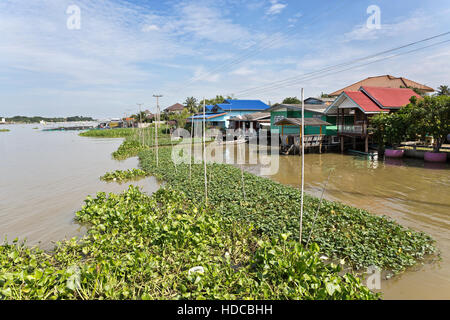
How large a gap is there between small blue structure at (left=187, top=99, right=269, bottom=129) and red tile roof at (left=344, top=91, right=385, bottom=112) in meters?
16.8

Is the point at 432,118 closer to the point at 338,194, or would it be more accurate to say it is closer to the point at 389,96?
the point at 389,96

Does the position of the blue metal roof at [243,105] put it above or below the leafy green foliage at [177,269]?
above

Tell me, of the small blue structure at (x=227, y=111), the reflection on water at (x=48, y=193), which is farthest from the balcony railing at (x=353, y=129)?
the small blue structure at (x=227, y=111)

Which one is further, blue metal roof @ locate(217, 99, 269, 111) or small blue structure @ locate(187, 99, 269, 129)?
blue metal roof @ locate(217, 99, 269, 111)

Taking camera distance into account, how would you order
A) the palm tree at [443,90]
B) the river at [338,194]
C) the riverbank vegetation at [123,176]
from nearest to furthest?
the river at [338,194], the riverbank vegetation at [123,176], the palm tree at [443,90]

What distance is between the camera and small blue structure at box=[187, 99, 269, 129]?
35.9m

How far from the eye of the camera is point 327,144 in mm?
22125

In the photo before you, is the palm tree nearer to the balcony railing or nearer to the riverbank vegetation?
the balcony railing

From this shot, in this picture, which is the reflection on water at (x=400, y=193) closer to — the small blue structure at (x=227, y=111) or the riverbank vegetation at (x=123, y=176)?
the riverbank vegetation at (x=123, y=176)

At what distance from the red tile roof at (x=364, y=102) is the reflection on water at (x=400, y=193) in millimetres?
3364

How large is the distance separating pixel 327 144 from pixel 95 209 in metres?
19.0

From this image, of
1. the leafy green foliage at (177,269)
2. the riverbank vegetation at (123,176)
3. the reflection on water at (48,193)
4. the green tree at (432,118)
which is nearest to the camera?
the leafy green foliage at (177,269)

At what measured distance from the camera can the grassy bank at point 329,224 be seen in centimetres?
520

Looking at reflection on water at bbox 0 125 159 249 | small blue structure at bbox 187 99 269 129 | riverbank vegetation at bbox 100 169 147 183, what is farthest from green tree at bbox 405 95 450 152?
small blue structure at bbox 187 99 269 129
